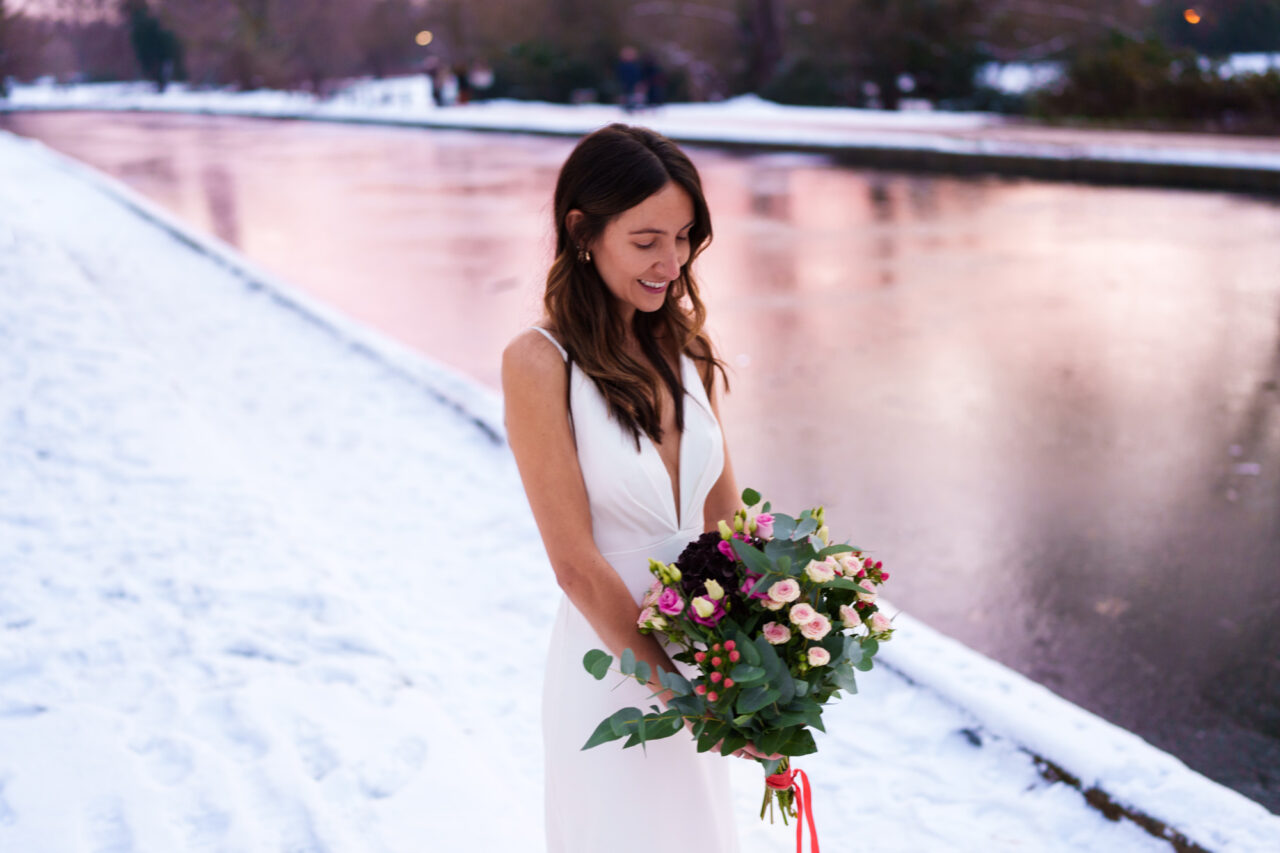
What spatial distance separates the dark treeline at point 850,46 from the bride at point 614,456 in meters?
16.4

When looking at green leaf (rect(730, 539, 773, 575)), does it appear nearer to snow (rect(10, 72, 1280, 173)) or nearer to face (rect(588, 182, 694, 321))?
face (rect(588, 182, 694, 321))

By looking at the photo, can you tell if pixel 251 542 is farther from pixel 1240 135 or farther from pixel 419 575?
pixel 1240 135

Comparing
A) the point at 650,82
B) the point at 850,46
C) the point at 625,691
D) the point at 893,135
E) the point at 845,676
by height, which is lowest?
the point at 625,691

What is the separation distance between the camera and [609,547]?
6.45ft

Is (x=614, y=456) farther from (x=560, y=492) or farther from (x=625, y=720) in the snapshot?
(x=625, y=720)

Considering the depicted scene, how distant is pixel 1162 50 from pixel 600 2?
18.9m

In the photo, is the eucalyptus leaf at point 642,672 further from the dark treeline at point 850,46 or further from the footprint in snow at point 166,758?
the dark treeline at point 850,46

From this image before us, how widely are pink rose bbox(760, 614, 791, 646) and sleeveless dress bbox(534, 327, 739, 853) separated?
333 mm

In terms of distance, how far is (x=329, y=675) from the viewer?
3.68 meters

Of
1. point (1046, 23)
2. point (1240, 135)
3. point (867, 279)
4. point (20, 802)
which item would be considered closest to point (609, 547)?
point (20, 802)

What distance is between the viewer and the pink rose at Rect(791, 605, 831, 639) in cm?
167

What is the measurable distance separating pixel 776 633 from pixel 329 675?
94.3 inches

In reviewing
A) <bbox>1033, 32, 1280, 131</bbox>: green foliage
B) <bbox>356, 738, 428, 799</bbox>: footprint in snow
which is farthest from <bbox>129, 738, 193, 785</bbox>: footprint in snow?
<bbox>1033, 32, 1280, 131</bbox>: green foliage

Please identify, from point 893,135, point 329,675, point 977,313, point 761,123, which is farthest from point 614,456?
point 761,123
